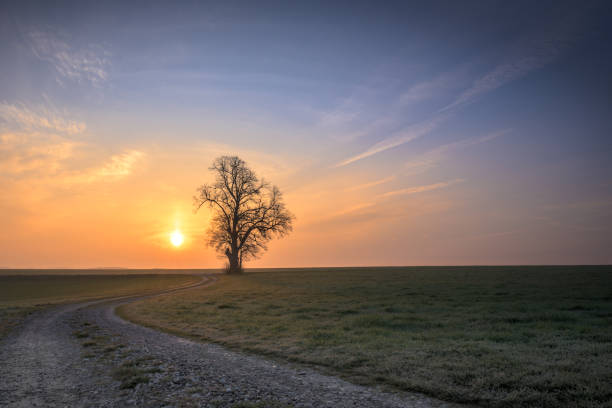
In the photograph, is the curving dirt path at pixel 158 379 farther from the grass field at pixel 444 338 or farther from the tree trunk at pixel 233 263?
the tree trunk at pixel 233 263

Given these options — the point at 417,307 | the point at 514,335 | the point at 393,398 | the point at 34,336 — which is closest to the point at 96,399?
the point at 393,398

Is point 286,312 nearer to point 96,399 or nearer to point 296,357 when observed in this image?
point 296,357

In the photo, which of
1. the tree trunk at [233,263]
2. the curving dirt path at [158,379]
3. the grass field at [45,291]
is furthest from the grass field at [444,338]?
the tree trunk at [233,263]

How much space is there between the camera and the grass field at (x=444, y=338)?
873cm

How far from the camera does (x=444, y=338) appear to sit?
14344 millimetres

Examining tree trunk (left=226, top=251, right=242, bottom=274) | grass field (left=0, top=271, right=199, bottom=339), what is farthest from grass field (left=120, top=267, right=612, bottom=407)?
tree trunk (left=226, top=251, right=242, bottom=274)

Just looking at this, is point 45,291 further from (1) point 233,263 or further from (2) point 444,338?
(2) point 444,338

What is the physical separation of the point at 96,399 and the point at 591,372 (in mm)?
12978

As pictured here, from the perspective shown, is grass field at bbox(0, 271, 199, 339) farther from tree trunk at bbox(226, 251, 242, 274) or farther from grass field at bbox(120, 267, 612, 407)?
tree trunk at bbox(226, 251, 242, 274)

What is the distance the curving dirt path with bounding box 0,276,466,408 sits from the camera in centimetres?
823

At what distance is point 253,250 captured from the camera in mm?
68250

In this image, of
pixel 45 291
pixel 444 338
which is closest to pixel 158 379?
pixel 444 338

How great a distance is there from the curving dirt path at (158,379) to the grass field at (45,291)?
8.32m

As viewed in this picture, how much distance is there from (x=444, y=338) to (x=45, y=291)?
5747 cm
